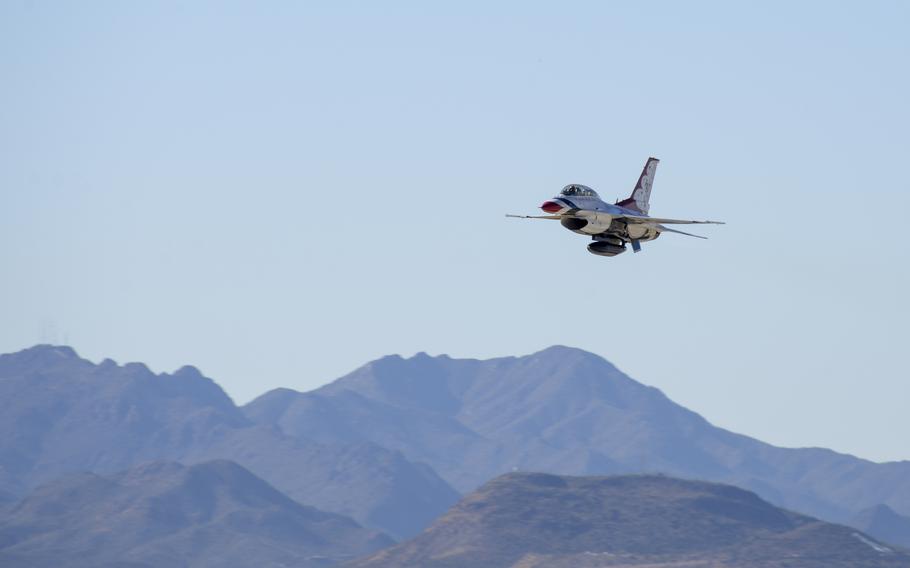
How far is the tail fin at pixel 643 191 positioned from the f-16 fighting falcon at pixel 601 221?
3.99 metres

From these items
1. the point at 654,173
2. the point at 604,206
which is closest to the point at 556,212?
the point at 604,206

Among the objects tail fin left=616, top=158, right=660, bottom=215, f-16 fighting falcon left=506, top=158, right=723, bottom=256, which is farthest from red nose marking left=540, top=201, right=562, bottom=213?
tail fin left=616, top=158, right=660, bottom=215

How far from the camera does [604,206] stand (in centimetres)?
12056

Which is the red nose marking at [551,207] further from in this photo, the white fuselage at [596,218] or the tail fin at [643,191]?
the tail fin at [643,191]

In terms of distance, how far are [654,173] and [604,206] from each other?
496 inches

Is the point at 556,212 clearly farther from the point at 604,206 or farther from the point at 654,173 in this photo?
Answer: the point at 654,173

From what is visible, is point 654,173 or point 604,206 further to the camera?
point 654,173

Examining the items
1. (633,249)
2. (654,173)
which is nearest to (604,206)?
(633,249)

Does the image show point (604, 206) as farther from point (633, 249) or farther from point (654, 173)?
point (654, 173)

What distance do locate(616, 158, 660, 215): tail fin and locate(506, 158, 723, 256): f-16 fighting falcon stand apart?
399 cm

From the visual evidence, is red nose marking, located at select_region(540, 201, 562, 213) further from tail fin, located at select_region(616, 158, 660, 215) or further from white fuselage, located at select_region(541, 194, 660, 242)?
tail fin, located at select_region(616, 158, 660, 215)

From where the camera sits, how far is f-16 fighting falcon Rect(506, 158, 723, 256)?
118188 millimetres

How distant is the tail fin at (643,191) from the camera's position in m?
128

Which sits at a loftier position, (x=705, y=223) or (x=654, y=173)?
(x=654, y=173)
